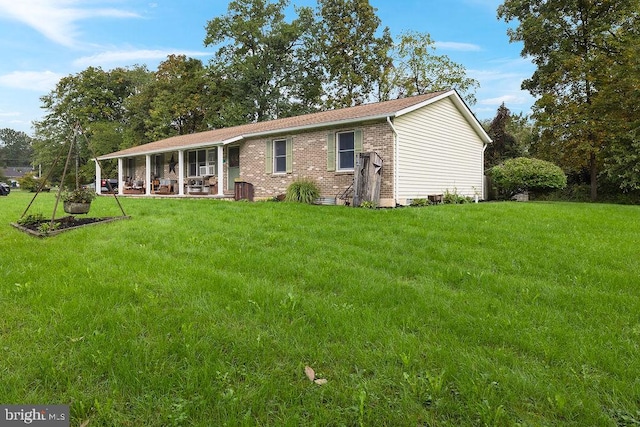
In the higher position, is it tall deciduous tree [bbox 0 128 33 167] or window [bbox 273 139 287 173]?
tall deciduous tree [bbox 0 128 33 167]

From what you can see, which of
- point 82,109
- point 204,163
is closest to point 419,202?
point 204,163

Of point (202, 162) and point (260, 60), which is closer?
point (202, 162)

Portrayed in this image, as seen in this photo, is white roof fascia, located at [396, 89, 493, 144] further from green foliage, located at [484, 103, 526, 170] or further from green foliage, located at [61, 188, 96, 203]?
green foliage, located at [484, 103, 526, 170]

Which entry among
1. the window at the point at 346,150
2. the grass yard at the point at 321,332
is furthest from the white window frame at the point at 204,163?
the grass yard at the point at 321,332

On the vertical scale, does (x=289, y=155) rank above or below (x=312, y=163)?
above

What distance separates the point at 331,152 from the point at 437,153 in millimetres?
4038

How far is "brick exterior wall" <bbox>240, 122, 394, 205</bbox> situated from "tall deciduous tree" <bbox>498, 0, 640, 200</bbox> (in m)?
12.9

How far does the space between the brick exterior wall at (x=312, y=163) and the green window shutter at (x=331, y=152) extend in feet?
0.52

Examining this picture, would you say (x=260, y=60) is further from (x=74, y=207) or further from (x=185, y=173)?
(x=74, y=207)

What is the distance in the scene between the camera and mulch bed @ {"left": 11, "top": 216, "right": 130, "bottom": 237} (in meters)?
6.21

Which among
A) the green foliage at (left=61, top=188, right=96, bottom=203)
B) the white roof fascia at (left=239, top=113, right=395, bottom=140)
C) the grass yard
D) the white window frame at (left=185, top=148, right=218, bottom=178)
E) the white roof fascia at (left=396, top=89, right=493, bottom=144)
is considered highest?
the white roof fascia at (left=396, top=89, right=493, bottom=144)

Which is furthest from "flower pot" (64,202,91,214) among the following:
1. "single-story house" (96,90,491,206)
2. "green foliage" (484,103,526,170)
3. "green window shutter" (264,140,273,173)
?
"green foliage" (484,103,526,170)

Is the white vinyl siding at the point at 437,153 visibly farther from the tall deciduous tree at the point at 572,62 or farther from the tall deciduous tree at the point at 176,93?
the tall deciduous tree at the point at 176,93

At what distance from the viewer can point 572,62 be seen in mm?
19219
